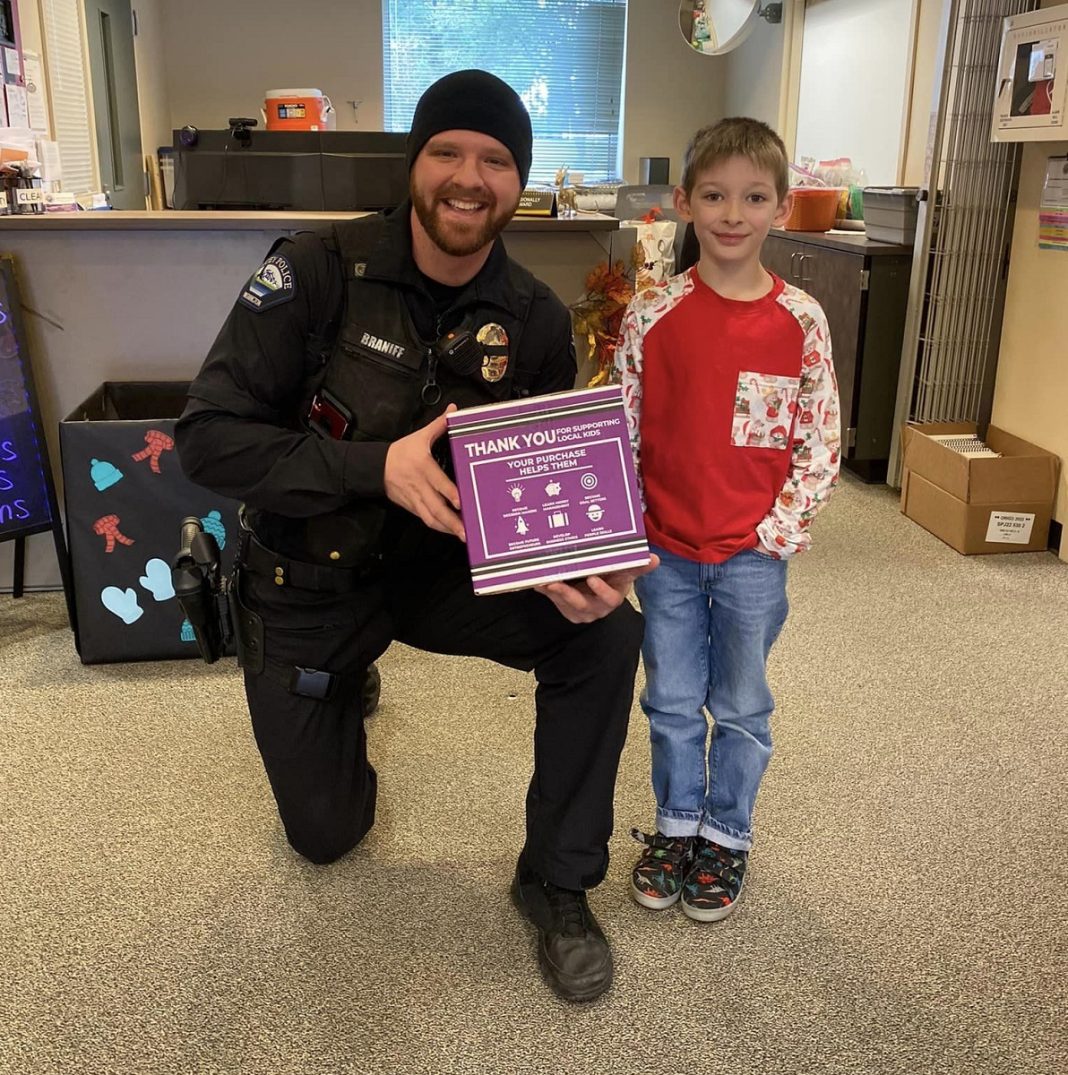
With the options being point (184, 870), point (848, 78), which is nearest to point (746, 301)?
point (184, 870)

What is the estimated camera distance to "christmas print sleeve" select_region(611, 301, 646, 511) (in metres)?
1.57

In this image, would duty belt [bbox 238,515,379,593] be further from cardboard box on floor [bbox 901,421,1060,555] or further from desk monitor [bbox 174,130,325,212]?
cardboard box on floor [bbox 901,421,1060,555]

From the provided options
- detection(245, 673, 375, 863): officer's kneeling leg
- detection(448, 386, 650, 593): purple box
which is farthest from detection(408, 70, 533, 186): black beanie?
detection(245, 673, 375, 863): officer's kneeling leg

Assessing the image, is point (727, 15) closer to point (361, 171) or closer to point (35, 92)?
point (361, 171)

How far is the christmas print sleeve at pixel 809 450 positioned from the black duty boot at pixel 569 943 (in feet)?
2.00

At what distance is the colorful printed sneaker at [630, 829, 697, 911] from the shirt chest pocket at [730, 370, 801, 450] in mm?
667

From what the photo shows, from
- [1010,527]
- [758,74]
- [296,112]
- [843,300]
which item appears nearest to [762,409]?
[1010,527]

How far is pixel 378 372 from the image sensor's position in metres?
1.52

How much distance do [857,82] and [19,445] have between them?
14.2 ft

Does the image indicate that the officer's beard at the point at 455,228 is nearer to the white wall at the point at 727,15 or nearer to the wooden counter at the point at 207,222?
the wooden counter at the point at 207,222

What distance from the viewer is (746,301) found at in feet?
5.03

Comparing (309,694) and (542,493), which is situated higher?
(542,493)

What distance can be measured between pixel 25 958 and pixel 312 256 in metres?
1.13

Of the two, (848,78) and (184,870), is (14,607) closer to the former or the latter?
(184,870)
